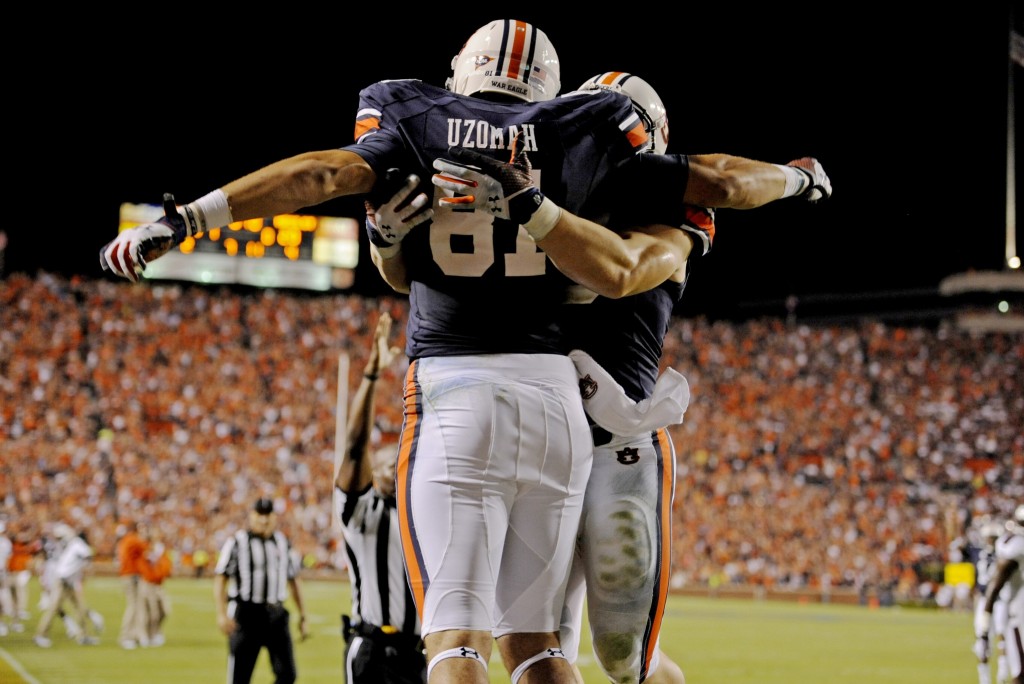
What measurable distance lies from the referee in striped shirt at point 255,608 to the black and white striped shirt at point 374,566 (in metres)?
3.45

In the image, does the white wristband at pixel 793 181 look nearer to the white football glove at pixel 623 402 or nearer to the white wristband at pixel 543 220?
the white football glove at pixel 623 402

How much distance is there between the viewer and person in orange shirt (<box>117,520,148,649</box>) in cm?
1488

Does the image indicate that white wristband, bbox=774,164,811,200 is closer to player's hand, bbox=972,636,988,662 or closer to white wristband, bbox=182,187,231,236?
white wristband, bbox=182,187,231,236

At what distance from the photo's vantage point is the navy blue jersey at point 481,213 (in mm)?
3152

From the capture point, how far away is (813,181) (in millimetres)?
3957

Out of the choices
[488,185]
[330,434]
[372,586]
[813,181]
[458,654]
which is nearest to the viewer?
[488,185]

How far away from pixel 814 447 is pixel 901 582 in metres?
4.70

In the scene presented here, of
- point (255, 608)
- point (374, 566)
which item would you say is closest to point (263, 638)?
point (255, 608)

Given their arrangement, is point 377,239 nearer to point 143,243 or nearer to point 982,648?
point 143,243

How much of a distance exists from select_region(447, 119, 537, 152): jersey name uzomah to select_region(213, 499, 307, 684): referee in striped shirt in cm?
673

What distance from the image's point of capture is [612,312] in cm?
421

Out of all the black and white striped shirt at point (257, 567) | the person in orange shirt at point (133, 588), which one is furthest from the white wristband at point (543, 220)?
the person in orange shirt at point (133, 588)

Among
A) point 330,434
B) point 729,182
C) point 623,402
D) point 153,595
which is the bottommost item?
point 153,595

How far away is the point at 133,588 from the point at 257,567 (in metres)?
6.16
